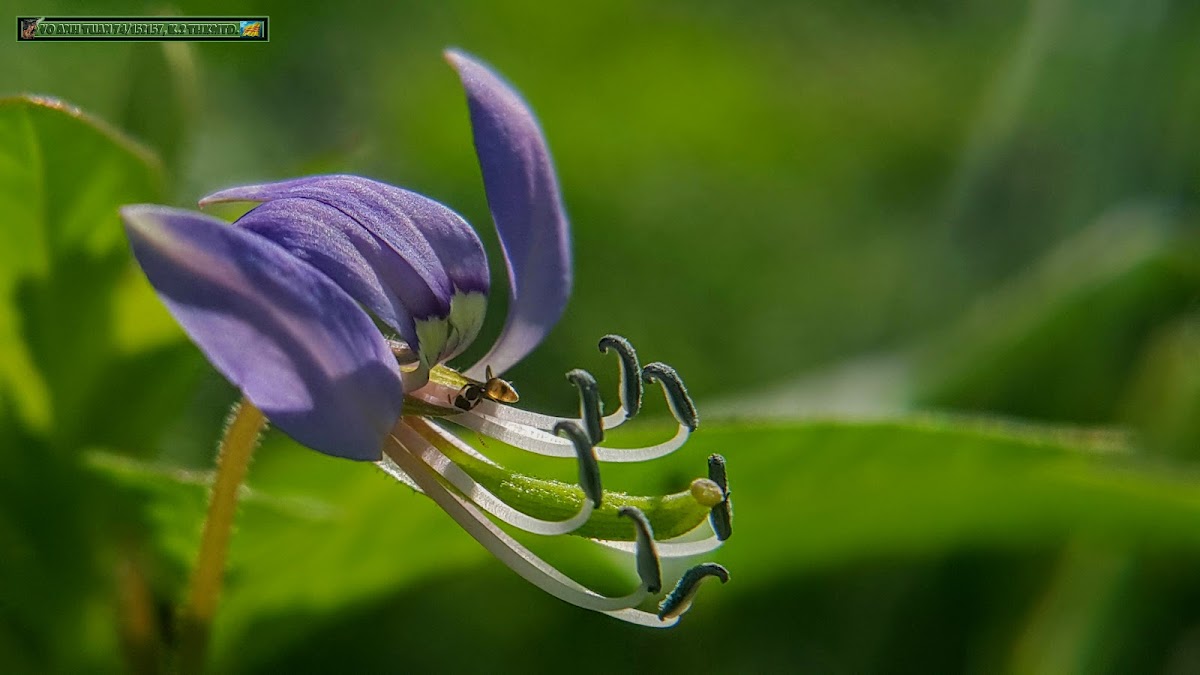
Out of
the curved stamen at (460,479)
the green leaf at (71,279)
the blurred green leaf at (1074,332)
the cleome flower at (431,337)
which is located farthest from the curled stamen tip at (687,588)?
the blurred green leaf at (1074,332)

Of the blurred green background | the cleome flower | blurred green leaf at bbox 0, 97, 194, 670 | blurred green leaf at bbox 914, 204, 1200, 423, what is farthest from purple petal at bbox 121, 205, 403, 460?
blurred green leaf at bbox 914, 204, 1200, 423

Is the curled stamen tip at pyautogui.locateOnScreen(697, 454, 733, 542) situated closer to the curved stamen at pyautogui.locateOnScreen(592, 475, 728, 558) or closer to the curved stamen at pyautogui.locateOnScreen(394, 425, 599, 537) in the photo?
the curved stamen at pyautogui.locateOnScreen(592, 475, 728, 558)

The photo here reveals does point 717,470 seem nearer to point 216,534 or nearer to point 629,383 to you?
point 629,383

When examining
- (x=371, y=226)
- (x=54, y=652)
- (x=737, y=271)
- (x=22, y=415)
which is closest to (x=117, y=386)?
(x=22, y=415)

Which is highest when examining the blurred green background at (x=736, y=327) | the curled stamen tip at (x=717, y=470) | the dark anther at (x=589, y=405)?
the dark anther at (x=589, y=405)

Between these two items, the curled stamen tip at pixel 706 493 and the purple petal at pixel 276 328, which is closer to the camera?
the purple petal at pixel 276 328

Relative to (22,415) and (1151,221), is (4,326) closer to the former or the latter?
(22,415)

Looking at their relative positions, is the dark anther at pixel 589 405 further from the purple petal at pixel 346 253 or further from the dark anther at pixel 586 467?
the purple petal at pixel 346 253
